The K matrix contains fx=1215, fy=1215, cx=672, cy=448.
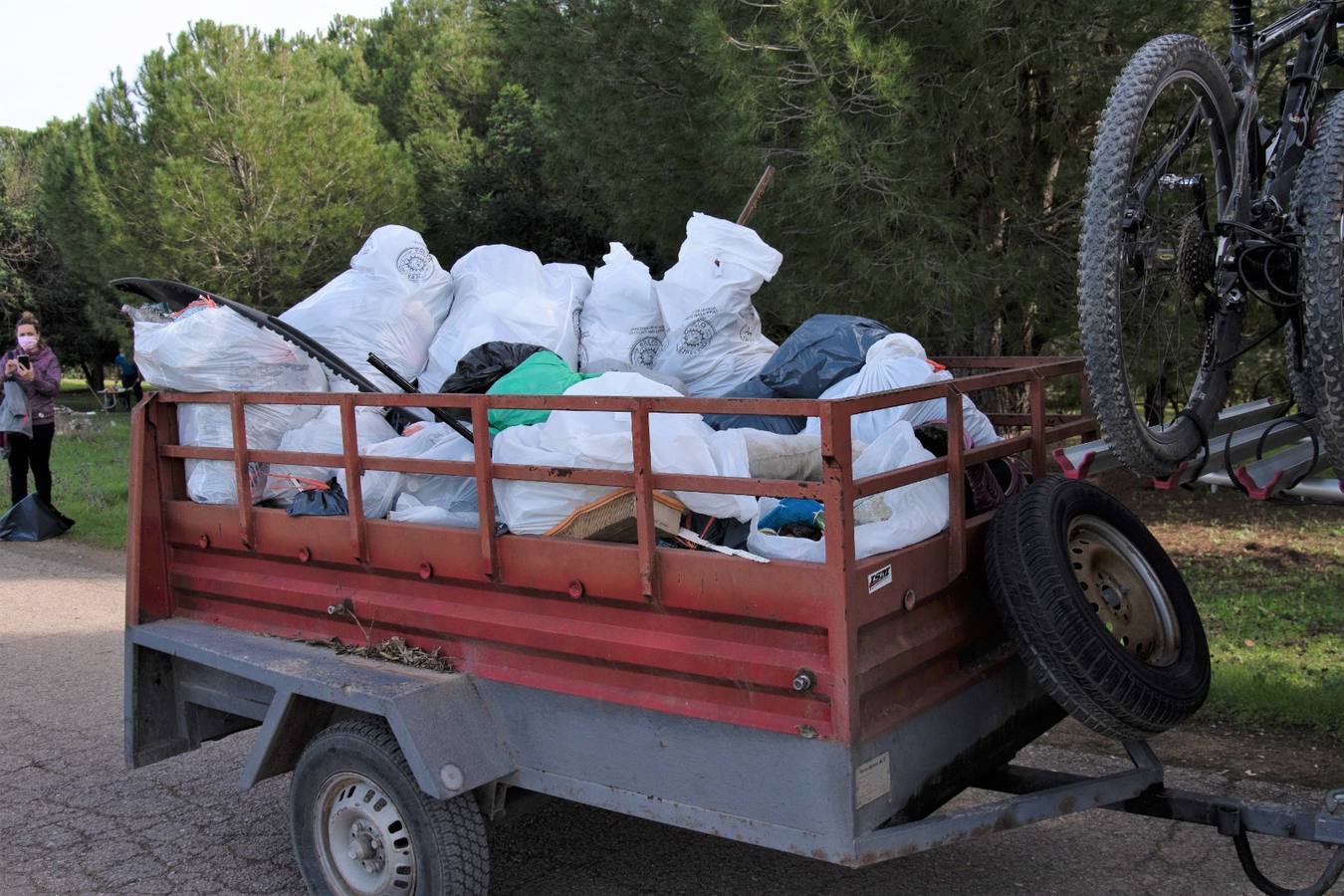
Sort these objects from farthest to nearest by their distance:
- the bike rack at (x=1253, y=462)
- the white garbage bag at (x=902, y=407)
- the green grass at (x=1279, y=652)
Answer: the green grass at (x=1279, y=652) < the white garbage bag at (x=902, y=407) < the bike rack at (x=1253, y=462)

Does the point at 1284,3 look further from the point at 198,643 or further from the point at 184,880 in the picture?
the point at 184,880

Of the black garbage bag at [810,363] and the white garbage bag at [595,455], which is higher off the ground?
A: the black garbage bag at [810,363]

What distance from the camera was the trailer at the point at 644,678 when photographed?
9.09 feet

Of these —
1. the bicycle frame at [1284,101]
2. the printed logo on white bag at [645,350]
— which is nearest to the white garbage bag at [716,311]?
the printed logo on white bag at [645,350]

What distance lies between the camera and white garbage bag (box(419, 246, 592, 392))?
480cm

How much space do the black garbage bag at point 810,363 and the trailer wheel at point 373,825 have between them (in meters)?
1.47

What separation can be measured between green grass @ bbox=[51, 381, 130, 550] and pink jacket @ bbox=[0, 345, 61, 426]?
0.87m

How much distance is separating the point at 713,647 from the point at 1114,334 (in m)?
1.51

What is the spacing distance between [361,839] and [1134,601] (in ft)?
7.55

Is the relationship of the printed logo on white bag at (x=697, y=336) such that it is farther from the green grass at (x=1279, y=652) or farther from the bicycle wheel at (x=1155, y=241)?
the green grass at (x=1279, y=652)

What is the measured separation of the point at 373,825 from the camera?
3.41 m

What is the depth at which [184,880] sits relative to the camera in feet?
12.9

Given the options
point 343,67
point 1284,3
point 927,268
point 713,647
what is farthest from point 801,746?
point 343,67

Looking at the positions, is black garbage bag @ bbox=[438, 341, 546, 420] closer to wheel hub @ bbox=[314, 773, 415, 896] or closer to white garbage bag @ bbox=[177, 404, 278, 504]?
white garbage bag @ bbox=[177, 404, 278, 504]
